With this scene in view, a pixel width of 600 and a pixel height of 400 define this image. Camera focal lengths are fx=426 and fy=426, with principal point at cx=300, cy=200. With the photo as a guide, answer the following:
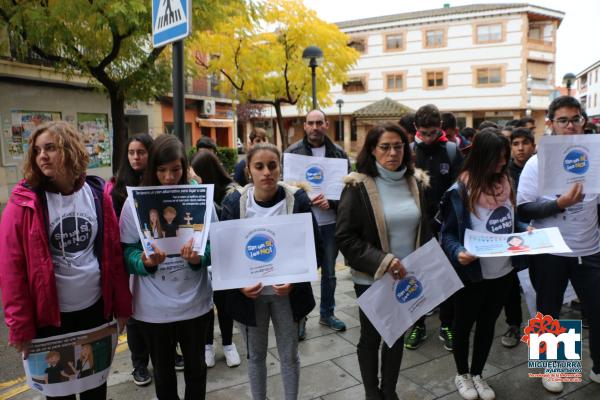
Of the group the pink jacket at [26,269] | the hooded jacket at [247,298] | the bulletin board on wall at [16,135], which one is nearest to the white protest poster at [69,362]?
the pink jacket at [26,269]

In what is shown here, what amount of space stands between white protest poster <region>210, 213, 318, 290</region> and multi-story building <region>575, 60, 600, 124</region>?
62.3 m

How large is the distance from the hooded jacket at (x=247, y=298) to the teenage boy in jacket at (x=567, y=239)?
174 cm

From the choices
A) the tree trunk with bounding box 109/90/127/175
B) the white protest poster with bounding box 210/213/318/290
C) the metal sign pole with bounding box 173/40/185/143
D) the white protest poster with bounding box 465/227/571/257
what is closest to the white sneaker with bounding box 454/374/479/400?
the white protest poster with bounding box 465/227/571/257

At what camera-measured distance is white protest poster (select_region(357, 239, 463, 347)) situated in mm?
2666

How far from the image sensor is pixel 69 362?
2.28 m

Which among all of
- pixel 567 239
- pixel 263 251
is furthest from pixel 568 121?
pixel 263 251

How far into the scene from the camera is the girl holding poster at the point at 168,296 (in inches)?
97.9

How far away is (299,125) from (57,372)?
41301 mm

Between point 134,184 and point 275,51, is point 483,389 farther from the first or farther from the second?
point 275,51

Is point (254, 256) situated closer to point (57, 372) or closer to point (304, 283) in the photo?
point (304, 283)

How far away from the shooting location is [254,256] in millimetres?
2467

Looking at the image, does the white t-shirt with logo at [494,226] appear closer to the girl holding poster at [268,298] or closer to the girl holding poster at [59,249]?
the girl holding poster at [268,298]

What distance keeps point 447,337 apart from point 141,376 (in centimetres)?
265

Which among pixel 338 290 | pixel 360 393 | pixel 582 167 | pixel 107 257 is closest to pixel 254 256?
pixel 107 257
